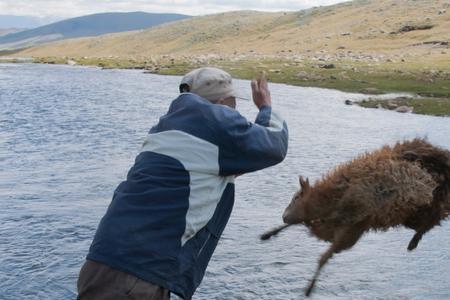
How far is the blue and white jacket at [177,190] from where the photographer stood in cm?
390

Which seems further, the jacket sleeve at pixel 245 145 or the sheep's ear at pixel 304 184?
the sheep's ear at pixel 304 184

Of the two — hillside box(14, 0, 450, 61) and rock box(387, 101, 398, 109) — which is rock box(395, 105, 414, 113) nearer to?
rock box(387, 101, 398, 109)

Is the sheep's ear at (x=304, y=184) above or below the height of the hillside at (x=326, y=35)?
above

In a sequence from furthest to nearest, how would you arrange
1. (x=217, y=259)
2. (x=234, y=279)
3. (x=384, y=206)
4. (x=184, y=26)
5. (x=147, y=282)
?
(x=184, y=26) < (x=217, y=259) < (x=234, y=279) < (x=384, y=206) < (x=147, y=282)

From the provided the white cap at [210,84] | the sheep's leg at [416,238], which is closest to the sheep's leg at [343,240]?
the sheep's leg at [416,238]

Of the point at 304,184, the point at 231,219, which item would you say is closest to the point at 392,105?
the point at 231,219

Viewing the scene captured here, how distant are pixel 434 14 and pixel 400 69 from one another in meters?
59.1

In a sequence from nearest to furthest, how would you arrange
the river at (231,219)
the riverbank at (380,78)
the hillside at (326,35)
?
1. the river at (231,219)
2. the riverbank at (380,78)
3. the hillside at (326,35)

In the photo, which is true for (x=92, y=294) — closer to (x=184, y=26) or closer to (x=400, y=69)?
(x=400, y=69)

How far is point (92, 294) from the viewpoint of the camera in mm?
3920

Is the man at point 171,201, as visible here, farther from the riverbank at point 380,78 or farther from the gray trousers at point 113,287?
the riverbank at point 380,78

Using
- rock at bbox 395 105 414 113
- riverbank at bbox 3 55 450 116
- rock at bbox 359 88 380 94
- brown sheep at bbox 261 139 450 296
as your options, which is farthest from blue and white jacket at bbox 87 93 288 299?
rock at bbox 359 88 380 94

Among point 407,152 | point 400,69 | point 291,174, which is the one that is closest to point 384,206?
point 407,152

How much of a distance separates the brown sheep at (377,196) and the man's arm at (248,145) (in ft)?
3.03
